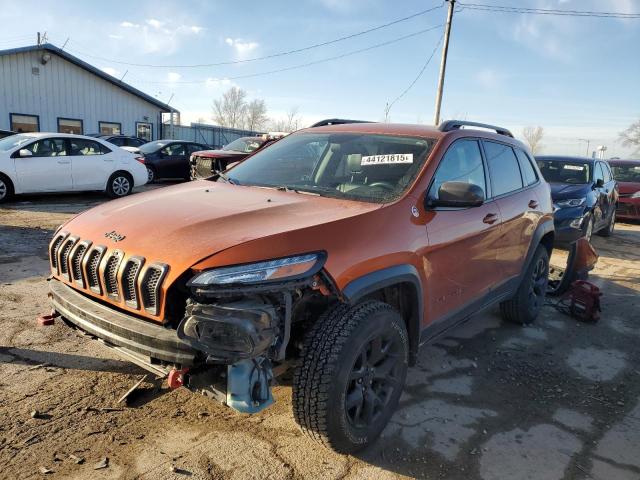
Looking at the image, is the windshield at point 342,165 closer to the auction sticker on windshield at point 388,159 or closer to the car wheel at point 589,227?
the auction sticker on windshield at point 388,159

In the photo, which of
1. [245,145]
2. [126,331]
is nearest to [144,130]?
[245,145]

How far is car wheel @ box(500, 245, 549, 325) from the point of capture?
4645mm

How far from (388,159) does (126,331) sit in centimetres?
196

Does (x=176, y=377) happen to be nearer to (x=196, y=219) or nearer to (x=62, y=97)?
(x=196, y=219)

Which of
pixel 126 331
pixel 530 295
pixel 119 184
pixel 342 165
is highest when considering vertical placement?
pixel 342 165

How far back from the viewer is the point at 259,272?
2164 mm

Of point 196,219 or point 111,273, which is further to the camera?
point 196,219

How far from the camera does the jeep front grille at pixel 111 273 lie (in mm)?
2287

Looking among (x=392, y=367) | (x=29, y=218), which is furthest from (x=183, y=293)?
(x=29, y=218)

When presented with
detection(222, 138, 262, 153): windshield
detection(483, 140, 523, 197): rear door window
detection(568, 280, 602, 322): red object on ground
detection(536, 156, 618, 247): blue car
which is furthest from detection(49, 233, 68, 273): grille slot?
detection(222, 138, 262, 153): windshield

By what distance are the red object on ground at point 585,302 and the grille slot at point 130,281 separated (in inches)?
178

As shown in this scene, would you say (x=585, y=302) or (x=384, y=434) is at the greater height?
(x=585, y=302)

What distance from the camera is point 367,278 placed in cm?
250

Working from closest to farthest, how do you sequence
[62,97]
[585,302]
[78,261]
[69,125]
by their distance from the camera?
[78,261]
[585,302]
[62,97]
[69,125]
